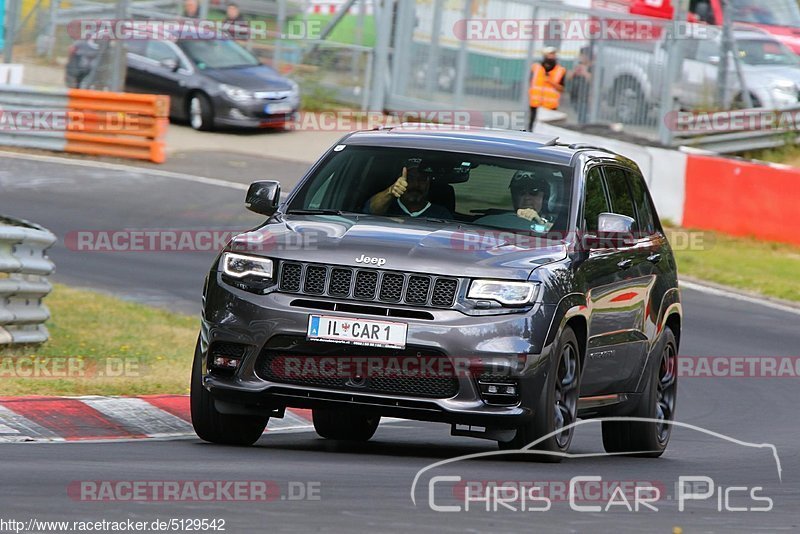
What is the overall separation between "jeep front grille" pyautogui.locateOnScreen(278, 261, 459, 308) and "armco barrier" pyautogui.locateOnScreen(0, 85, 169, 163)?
1681 cm

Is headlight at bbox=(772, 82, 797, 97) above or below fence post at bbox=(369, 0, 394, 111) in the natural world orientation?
above

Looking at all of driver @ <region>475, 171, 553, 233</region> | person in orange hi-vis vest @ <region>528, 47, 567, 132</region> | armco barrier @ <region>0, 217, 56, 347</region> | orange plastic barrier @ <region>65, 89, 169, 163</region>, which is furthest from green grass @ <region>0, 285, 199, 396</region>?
person in orange hi-vis vest @ <region>528, 47, 567, 132</region>

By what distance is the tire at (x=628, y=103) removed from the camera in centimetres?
2416

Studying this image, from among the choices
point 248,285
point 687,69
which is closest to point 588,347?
point 248,285

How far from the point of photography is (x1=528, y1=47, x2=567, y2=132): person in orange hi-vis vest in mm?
25156

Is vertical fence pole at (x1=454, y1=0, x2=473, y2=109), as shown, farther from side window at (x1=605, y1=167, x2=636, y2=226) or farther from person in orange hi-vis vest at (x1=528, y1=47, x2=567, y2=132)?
side window at (x1=605, y1=167, x2=636, y2=226)

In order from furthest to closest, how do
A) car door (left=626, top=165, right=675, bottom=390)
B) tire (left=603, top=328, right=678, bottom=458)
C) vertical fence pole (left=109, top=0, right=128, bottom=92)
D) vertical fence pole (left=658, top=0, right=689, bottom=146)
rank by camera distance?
vertical fence pole (left=109, top=0, right=128, bottom=92) → vertical fence pole (left=658, top=0, right=689, bottom=146) → tire (left=603, top=328, right=678, bottom=458) → car door (left=626, top=165, right=675, bottom=390)

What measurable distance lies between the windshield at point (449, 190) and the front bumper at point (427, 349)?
1.00 metres

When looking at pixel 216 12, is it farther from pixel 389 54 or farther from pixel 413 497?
pixel 413 497

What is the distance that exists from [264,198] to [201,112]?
1899cm

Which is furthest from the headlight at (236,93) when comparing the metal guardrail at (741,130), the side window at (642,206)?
the side window at (642,206)

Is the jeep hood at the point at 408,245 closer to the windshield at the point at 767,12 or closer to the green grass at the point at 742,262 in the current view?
the green grass at the point at 742,262

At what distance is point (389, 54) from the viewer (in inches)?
1225

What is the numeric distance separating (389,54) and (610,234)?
22331 millimetres
